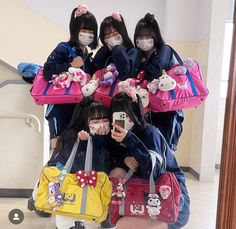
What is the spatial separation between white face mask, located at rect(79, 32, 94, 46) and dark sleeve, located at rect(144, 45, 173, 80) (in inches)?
10.5

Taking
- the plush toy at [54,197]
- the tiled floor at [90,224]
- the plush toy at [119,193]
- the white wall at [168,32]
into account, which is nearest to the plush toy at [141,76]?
the plush toy at [119,193]

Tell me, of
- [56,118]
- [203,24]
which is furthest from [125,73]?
[203,24]

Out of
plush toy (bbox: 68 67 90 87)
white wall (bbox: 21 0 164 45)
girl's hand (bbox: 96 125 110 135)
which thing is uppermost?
white wall (bbox: 21 0 164 45)

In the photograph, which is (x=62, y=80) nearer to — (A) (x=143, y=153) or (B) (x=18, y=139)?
(A) (x=143, y=153)

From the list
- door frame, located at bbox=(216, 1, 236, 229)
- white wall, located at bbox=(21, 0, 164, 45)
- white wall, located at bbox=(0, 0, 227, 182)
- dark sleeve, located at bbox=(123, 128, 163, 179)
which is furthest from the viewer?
white wall, located at bbox=(0, 0, 227, 182)

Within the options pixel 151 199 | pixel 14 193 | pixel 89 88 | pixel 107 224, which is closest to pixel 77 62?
pixel 89 88

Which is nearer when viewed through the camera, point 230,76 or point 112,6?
point 230,76

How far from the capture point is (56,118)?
1186mm

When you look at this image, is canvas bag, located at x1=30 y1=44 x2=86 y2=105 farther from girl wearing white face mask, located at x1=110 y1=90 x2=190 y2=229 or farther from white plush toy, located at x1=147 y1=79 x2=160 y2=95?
white plush toy, located at x1=147 y1=79 x2=160 y2=95

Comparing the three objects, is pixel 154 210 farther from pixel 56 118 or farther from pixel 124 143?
pixel 56 118

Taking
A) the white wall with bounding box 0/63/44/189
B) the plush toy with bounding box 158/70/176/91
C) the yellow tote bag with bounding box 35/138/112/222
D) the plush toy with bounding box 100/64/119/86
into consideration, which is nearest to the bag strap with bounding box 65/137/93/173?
the yellow tote bag with bounding box 35/138/112/222

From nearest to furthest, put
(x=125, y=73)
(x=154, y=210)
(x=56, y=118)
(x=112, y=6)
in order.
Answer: (x=154, y=210) < (x=125, y=73) < (x=56, y=118) < (x=112, y=6)

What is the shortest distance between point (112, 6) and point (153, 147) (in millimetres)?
1472

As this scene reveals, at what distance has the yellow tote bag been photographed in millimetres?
1002
